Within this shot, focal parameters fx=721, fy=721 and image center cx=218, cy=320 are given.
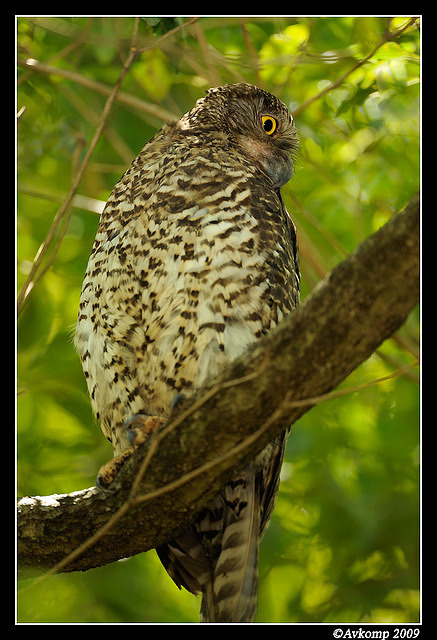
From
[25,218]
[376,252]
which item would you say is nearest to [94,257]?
[376,252]

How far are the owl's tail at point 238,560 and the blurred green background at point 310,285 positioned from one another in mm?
1442

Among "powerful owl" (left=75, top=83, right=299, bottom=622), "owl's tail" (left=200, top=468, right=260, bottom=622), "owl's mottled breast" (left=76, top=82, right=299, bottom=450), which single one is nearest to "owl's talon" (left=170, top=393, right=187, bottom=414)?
"powerful owl" (left=75, top=83, right=299, bottom=622)

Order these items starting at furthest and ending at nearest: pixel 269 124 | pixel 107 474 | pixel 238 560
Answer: pixel 269 124
pixel 238 560
pixel 107 474

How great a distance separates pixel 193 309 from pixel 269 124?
175 centimetres

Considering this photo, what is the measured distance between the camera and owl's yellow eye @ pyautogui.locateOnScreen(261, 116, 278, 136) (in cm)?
429

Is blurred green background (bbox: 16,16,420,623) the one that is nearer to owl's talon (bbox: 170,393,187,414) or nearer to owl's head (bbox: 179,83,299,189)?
owl's head (bbox: 179,83,299,189)

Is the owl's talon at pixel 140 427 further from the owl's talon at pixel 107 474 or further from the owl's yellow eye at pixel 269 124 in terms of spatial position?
the owl's yellow eye at pixel 269 124

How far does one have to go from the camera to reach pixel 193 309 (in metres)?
3.05

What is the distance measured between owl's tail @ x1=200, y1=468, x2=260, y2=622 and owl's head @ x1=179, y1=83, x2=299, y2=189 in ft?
5.72

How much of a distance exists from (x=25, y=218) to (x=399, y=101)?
2830 mm

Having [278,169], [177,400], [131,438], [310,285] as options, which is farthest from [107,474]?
[310,285]

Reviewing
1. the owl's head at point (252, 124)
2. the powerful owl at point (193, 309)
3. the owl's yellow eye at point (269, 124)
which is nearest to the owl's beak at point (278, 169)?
the owl's head at point (252, 124)

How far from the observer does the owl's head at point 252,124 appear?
4.03 metres

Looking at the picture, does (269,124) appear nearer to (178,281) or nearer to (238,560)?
(178,281)
